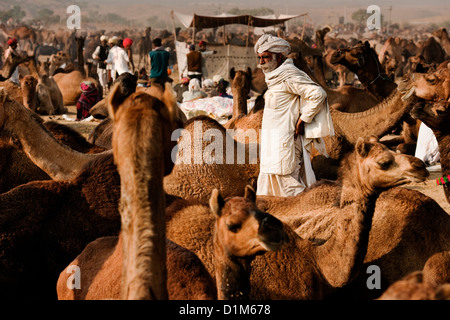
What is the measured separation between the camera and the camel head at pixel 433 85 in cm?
607

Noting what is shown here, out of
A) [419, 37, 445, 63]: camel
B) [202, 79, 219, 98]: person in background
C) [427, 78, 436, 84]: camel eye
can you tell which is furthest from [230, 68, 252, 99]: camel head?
[419, 37, 445, 63]: camel

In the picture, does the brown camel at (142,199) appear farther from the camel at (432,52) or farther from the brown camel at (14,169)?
the camel at (432,52)

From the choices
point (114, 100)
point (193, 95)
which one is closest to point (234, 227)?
point (114, 100)

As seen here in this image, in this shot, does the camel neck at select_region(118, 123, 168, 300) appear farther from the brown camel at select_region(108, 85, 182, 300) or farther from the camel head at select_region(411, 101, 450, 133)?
the camel head at select_region(411, 101, 450, 133)

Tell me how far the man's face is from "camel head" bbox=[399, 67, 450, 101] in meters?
1.61

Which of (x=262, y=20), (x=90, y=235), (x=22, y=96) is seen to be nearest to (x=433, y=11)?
(x=262, y=20)

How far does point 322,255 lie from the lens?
3.97 metres

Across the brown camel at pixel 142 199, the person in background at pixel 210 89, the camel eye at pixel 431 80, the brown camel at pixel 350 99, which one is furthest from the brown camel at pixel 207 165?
the person in background at pixel 210 89

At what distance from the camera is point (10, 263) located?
4160mm

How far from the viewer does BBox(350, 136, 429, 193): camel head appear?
3.43m

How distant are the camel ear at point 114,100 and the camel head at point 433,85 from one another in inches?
158

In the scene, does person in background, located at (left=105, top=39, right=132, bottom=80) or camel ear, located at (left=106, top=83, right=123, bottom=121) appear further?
person in background, located at (left=105, top=39, right=132, bottom=80)

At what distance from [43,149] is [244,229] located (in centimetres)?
322

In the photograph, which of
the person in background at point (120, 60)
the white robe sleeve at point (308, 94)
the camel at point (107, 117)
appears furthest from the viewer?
the person in background at point (120, 60)
